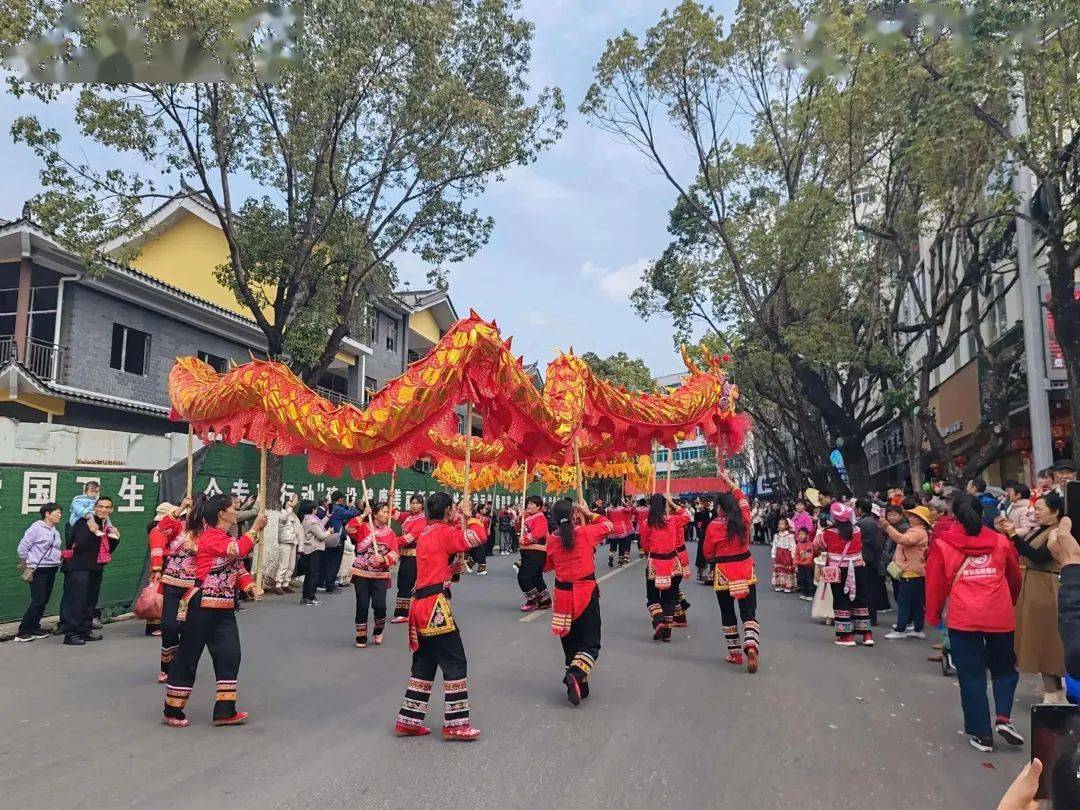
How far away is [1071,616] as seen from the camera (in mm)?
3340

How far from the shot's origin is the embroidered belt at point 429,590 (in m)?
5.55

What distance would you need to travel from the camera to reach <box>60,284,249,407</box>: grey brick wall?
15789 mm

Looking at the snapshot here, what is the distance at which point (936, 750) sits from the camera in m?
5.22


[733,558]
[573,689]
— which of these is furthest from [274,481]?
[573,689]

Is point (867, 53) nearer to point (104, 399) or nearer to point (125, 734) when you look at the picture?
point (125, 734)

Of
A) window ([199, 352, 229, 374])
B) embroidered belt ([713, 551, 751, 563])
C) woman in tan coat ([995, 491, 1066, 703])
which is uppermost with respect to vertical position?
window ([199, 352, 229, 374])

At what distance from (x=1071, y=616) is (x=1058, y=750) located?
4.57 feet

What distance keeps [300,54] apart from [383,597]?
320 inches

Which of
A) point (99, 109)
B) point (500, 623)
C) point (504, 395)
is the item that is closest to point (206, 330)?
point (99, 109)

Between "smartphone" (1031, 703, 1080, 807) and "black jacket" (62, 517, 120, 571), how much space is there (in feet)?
30.5

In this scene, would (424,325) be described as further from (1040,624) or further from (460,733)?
(1040,624)

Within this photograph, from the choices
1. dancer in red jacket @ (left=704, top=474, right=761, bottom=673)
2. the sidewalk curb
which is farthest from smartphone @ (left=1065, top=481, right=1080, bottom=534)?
the sidewalk curb

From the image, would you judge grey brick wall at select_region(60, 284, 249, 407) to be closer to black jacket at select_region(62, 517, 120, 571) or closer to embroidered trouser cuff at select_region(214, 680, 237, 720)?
black jacket at select_region(62, 517, 120, 571)

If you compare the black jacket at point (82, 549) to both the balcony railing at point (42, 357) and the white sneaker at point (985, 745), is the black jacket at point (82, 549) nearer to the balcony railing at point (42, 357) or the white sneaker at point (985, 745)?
the balcony railing at point (42, 357)
